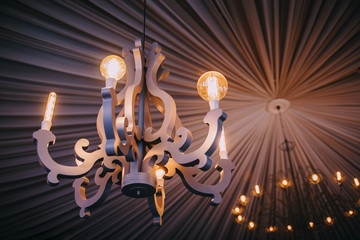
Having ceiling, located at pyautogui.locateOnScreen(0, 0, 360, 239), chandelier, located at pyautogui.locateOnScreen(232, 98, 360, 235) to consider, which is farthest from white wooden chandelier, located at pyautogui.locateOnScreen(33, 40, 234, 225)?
chandelier, located at pyautogui.locateOnScreen(232, 98, 360, 235)

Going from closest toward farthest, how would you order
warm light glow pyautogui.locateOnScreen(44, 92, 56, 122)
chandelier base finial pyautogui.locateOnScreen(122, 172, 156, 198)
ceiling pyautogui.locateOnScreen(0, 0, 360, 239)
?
chandelier base finial pyautogui.locateOnScreen(122, 172, 156, 198) → warm light glow pyautogui.locateOnScreen(44, 92, 56, 122) → ceiling pyautogui.locateOnScreen(0, 0, 360, 239)

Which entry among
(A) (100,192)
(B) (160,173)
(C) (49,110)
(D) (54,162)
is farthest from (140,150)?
(C) (49,110)

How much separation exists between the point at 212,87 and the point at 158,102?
363 millimetres

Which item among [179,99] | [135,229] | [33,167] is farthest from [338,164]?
[33,167]

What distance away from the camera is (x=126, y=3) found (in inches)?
81.4

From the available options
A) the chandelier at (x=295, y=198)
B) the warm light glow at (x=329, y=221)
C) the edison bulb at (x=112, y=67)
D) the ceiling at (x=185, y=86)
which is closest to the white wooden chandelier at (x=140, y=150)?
the edison bulb at (x=112, y=67)

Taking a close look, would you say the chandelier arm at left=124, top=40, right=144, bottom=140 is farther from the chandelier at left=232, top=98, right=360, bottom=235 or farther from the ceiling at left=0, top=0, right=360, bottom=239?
the chandelier at left=232, top=98, right=360, bottom=235

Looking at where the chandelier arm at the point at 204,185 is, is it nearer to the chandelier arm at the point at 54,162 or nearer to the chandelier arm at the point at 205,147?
the chandelier arm at the point at 205,147

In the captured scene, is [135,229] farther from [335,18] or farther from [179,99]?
[335,18]

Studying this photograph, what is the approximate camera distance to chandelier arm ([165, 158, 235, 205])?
4.41 ft

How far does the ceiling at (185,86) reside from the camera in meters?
2.13

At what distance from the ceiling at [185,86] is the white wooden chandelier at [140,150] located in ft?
2.48

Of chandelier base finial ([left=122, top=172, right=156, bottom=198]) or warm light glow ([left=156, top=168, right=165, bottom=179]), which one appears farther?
warm light glow ([left=156, top=168, right=165, bottom=179])

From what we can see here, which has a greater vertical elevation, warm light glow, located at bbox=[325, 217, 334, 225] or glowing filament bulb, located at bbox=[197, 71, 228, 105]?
glowing filament bulb, located at bbox=[197, 71, 228, 105]
